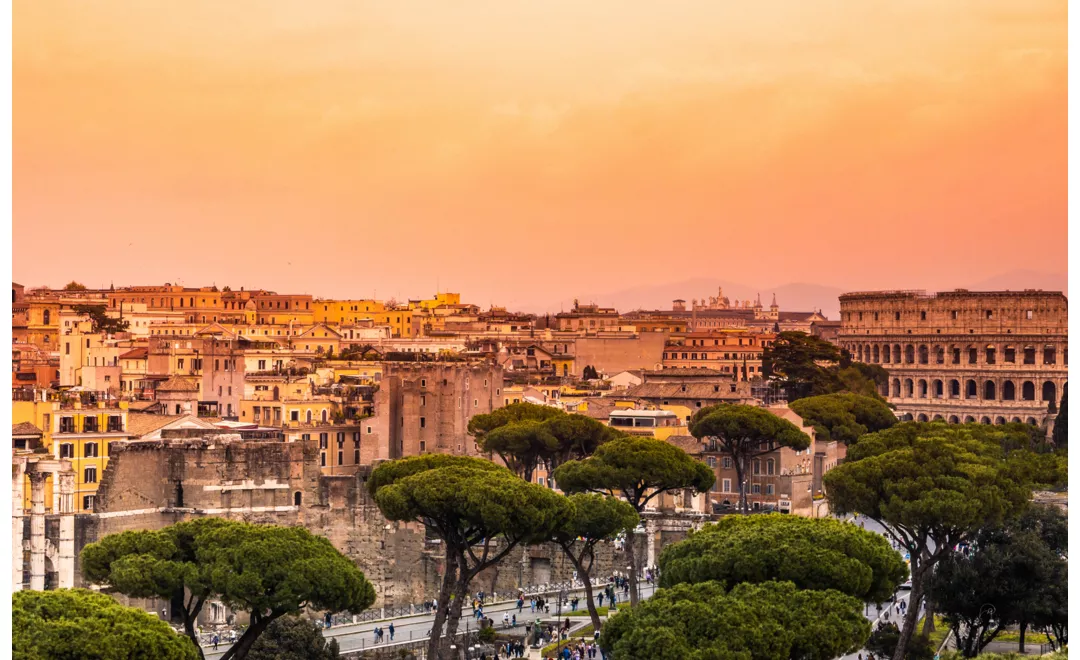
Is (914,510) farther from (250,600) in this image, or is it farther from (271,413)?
(271,413)

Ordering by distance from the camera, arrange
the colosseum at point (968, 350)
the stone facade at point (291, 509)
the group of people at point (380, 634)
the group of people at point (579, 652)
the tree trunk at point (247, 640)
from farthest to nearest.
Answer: the colosseum at point (968, 350), the stone facade at point (291, 509), the group of people at point (380, 634), the group of people at point (579, 652), the tree trunk at point (247, 640)

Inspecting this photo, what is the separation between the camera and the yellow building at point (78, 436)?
25.7 m

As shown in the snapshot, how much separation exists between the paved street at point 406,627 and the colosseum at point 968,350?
3174cm

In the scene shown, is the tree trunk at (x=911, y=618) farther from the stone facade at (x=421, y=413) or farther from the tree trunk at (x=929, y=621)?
the stone facade at (x=421, y=413)

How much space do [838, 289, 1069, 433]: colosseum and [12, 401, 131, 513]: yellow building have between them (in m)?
32.5

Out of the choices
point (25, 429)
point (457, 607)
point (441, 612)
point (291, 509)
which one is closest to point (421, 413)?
point (291, 509)

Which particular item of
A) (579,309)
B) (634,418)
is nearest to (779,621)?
(634,418)

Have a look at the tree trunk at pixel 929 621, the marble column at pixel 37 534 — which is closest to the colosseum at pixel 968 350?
the tree trunk at pixel 929 621

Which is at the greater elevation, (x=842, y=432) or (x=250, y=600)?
(x=842, y=432)

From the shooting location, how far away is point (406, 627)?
22.4m

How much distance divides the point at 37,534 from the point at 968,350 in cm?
3861

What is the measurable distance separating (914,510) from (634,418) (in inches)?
545

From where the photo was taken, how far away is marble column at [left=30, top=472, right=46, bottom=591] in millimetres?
23938

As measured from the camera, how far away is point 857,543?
17219mm
